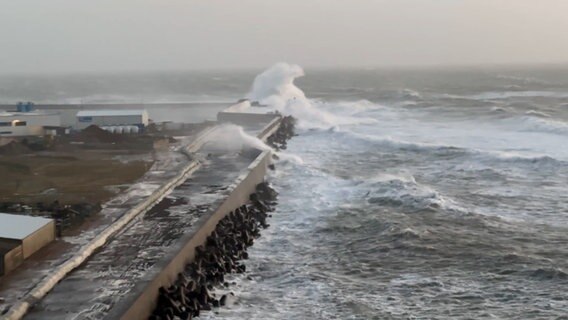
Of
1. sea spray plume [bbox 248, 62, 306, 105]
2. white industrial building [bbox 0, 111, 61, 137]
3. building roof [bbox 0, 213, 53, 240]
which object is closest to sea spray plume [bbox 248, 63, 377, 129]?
sea spray plume [bbox 248, 62, 306, 105]

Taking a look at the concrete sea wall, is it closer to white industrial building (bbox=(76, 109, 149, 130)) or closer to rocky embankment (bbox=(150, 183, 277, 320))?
rocky embankment (bbox=(150, 183, 277, 320))

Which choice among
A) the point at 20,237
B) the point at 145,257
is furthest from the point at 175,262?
the point at 20,237

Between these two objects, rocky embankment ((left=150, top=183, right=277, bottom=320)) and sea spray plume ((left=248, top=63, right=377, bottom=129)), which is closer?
rocky embankment ((left=150, top=183, right=277, bottom=320))

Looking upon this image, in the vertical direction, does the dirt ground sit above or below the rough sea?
above

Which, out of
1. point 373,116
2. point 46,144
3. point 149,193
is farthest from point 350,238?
point 373,116

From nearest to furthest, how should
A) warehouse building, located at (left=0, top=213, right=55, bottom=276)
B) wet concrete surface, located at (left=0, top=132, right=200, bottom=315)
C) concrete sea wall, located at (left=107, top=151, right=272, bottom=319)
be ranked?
1. concrete sea wall, located at (left=107, top=151, right=272, bottom=319)
2. wet concrete surface, located at (left=0, top=132, right=200, bottom=315)
3. warehouse building, located at (left=0, top=213, right=55, bottom=276)

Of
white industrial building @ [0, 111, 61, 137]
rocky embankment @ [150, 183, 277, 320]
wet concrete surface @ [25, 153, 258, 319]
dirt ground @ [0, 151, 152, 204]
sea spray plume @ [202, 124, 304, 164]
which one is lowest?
rocky embankment @ [150, 183, 277, 320]

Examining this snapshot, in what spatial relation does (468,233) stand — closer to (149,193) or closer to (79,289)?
(149,193)

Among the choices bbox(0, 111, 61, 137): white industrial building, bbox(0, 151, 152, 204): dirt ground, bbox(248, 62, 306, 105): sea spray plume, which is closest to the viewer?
bbox(0, 151, 152, 204): dirt ground
